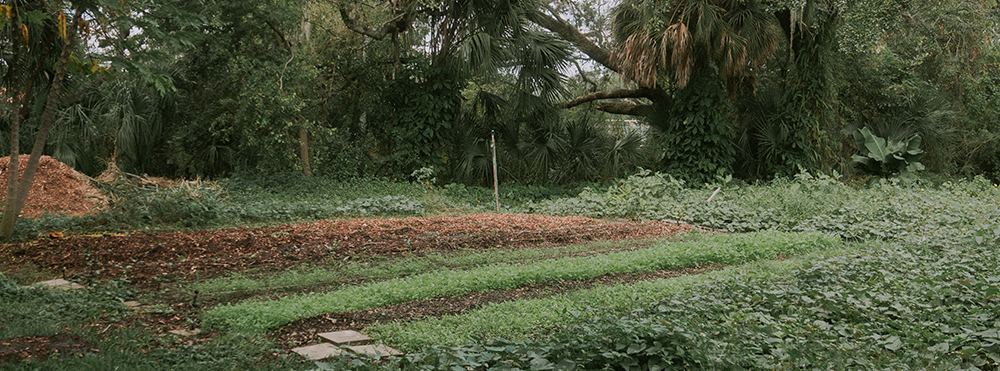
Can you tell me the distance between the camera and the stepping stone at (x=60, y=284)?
4871mm

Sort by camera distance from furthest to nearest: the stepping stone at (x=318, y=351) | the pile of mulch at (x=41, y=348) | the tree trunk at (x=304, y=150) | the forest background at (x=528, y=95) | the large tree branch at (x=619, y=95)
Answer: the large tree branch at (x=619, y=95) → the tree trunk at (x=304, y=150) → the forest background at (x=528, y=95) → the stepping stone at (x=318, y=351) → the pile of mulch at (x=41, y=348)

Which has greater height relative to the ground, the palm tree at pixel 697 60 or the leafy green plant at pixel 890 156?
the palm tree at pixel 697 60

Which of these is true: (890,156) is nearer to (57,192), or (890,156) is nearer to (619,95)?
(619,95)

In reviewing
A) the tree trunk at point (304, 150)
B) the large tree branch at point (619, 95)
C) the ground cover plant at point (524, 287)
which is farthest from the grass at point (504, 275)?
the tree trunk at point (304, 150)

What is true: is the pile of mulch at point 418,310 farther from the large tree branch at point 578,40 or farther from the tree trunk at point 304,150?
the large tree branch at point 578,40

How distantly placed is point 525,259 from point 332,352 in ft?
11.5

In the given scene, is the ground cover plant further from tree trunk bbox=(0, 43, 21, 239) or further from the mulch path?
tree trunk bbox=(0, 43, 21, 239)

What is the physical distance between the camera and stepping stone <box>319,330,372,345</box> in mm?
3861

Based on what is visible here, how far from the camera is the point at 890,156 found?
14.0 meters

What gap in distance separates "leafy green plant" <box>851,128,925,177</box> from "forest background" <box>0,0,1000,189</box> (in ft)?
0.14

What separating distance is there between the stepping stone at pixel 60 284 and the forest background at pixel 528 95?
278 inches

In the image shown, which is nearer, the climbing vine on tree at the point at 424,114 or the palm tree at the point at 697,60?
the palm tree at the point at 697,60

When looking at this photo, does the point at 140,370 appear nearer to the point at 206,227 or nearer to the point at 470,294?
the point at 470,294

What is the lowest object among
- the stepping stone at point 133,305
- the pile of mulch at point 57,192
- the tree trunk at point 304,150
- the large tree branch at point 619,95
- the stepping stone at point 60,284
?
the stepping stone at point 133,305
